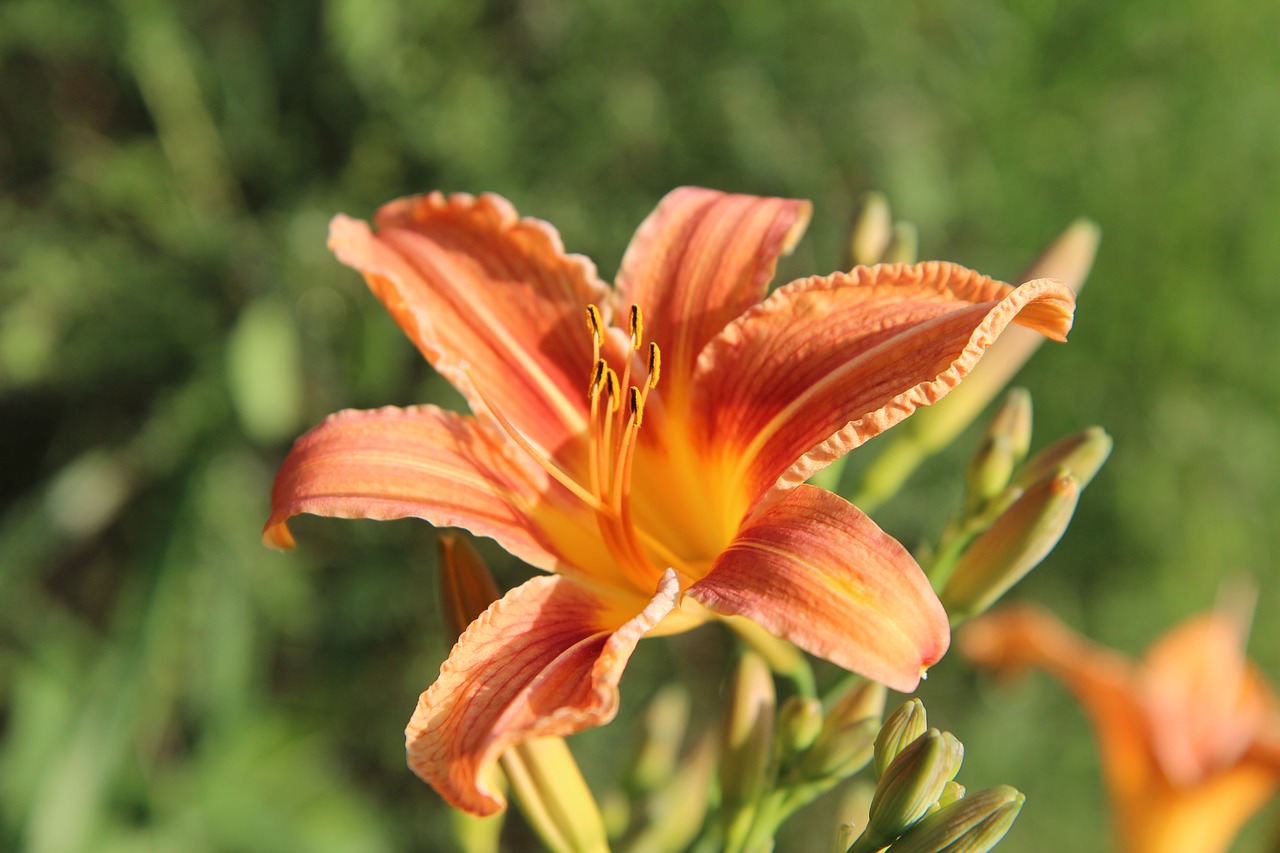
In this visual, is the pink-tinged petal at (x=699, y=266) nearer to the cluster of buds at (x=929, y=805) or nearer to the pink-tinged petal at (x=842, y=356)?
the pink-tinged petal at (x=842, y=356)

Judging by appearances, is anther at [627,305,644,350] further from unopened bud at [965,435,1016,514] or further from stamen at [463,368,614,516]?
unopened bud at [965,435,1016,514]

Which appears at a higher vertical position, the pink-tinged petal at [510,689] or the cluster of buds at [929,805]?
the pink-tinged petal at [510,689]

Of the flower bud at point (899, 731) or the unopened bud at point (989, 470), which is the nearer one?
the flower bud at point (899, 731)

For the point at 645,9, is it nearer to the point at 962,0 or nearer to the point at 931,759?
the point at 962,0

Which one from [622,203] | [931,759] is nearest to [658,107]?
→ [622,203]

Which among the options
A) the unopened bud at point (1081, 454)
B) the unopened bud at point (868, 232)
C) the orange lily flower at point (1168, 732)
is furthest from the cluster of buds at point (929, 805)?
the orange lily flower at point (1168, 732)

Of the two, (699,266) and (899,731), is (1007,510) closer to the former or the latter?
(899,731)

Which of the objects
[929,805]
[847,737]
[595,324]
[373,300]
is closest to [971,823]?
[929,805]

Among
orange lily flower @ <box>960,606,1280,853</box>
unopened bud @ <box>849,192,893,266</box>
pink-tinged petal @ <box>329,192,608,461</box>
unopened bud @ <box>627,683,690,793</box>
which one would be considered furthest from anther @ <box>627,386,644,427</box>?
orange lily flower @ <box>960,606,1280,853</box>
